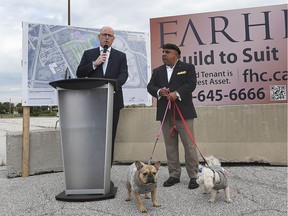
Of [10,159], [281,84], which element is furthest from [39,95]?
[281,84]

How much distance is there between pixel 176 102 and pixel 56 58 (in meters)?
2.47

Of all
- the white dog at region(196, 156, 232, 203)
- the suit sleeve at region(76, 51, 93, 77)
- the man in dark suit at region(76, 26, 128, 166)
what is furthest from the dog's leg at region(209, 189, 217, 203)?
the suit sleeve at region(76, 51, 93, 77)

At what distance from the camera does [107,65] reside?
4.08 metres

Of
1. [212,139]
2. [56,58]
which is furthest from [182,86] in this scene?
[56,58]

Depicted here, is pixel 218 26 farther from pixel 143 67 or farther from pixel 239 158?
pixel 239 158

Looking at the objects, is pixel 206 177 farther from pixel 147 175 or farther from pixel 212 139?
pixel 212 139

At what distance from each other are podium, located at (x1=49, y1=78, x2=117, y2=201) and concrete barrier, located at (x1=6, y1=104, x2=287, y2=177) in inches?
66.8

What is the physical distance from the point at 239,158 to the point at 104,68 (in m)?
2.76

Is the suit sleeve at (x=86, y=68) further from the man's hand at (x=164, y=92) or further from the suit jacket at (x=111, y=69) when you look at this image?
the man's hand at (x=164, y=92)

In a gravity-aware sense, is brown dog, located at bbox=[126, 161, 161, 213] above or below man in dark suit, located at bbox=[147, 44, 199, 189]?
below

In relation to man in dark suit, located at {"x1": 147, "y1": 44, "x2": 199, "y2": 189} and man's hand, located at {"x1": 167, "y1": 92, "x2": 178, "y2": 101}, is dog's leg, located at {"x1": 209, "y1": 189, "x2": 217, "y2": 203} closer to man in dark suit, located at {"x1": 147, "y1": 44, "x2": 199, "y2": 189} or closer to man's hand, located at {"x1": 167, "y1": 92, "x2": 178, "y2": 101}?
man in dark suit, located at {"x1": 147, "y1": 44, "x2": 199, "y2": 189}

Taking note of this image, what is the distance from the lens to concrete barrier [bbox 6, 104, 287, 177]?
5.04 m

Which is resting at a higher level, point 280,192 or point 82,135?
point 82,135

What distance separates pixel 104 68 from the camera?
409 centimetres
